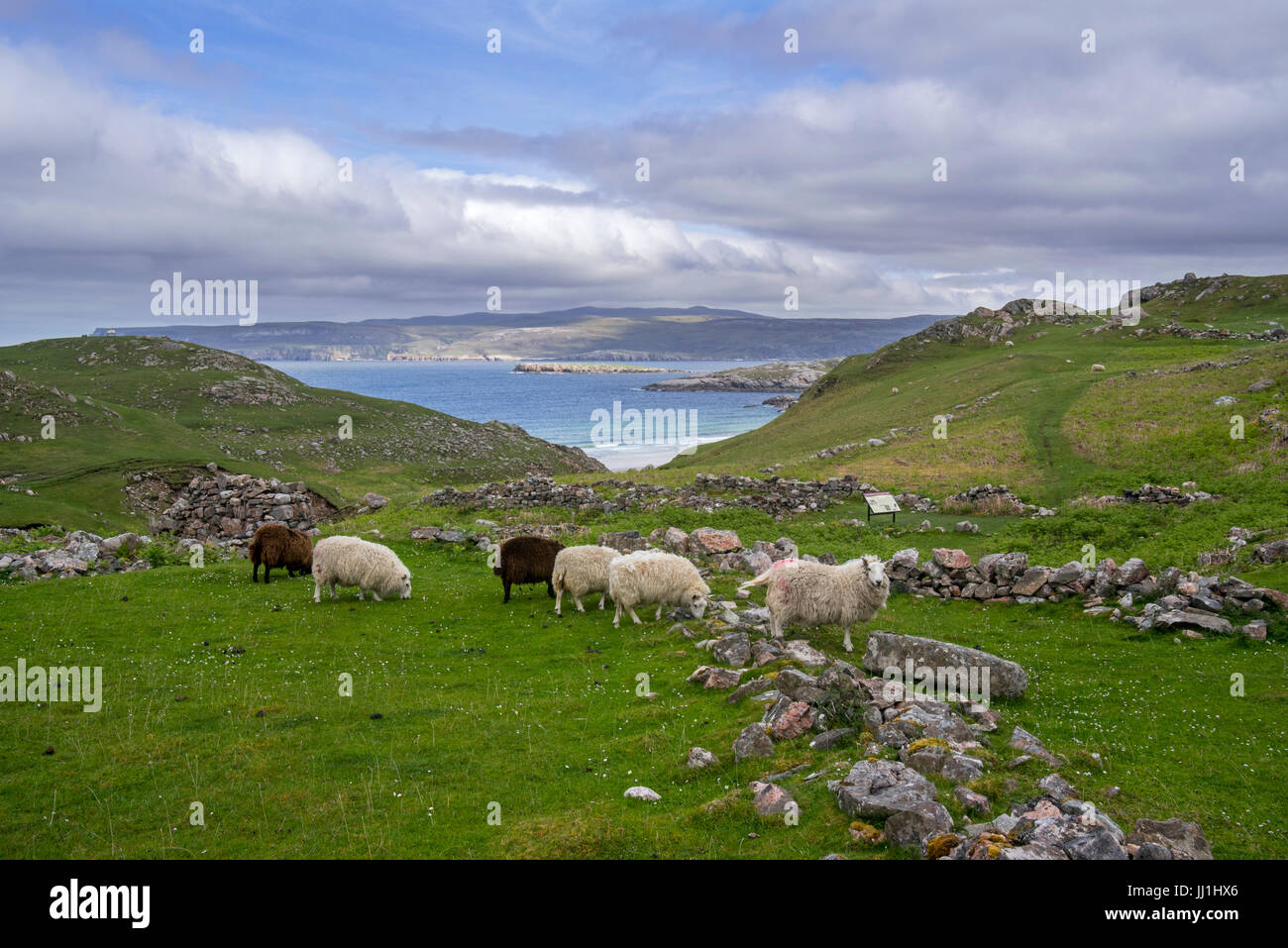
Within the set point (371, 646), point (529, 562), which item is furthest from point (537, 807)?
point (529, 562)

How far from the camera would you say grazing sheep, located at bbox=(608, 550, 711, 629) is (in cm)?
1936

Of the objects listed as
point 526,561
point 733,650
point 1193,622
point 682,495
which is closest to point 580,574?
point 526,561

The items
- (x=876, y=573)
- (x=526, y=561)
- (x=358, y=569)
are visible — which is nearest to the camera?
(x=876, y=573)

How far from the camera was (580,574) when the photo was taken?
20609 mm

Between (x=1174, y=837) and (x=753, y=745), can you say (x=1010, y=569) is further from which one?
(x=1174, y=837)

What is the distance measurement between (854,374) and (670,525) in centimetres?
5996

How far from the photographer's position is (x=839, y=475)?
4038 centimetres

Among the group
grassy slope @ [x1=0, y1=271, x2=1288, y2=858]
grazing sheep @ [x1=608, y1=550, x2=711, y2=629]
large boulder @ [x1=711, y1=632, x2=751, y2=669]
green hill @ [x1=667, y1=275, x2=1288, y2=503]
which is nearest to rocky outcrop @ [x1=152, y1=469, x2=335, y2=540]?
grassy slope @ [x1=0, y1=271, x2=1288, y2=858]

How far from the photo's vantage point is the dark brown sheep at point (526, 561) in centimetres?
2208

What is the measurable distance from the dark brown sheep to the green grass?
2033 millimetres

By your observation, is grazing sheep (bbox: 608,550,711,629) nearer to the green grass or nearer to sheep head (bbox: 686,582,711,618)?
sheep head (bbox: 686,582,711,618)

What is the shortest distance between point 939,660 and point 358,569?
1621 cm

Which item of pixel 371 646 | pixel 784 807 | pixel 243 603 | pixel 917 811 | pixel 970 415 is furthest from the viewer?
pixel 970 415
